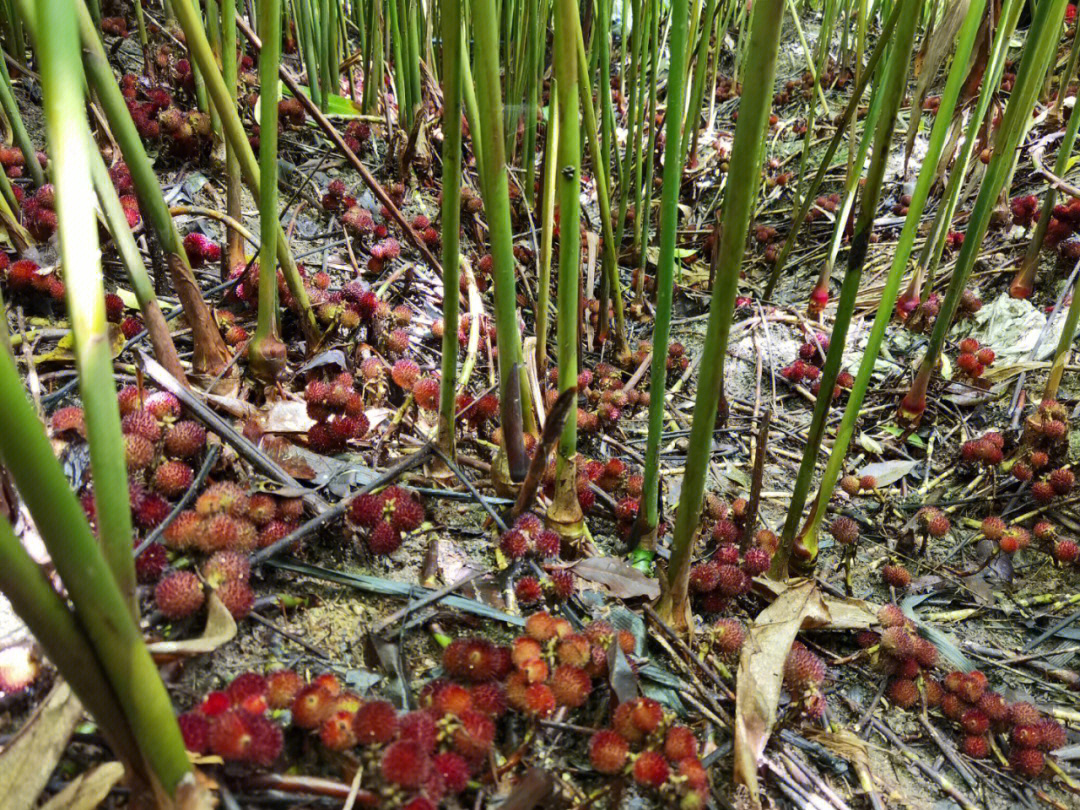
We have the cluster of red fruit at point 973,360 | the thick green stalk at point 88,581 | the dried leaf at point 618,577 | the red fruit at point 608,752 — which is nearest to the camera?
the thick green stalk at point 88,581

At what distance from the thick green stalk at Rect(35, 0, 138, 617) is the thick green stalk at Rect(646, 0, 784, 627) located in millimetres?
547

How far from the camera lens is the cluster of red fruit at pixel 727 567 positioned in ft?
4.06

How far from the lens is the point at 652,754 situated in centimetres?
83

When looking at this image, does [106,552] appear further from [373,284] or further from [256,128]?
[256,128]

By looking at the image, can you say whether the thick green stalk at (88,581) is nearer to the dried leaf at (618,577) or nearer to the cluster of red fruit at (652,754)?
the cluster of red fruit at (652,754)

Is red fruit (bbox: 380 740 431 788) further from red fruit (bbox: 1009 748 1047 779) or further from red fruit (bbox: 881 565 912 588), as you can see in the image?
red fruit (bbox: 881 565 912 588)

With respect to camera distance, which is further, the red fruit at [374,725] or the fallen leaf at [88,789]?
the red fruit at [374,725]

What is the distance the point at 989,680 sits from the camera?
4.54 ft

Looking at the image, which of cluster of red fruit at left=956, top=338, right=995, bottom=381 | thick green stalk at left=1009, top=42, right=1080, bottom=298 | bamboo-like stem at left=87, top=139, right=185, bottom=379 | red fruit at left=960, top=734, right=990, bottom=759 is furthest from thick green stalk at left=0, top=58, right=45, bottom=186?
thick green stalk at left=1009, top=42, right=1080, bottom=298

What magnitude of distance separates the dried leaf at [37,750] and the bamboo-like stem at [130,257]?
1.93ft

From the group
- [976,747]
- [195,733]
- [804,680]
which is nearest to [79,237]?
[195,733]

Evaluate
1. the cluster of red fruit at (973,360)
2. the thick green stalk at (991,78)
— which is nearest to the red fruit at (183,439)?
the thick green stalk at (991,78)

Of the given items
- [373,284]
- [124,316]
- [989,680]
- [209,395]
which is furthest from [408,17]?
[989,680]

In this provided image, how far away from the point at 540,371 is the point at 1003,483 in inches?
49.5
